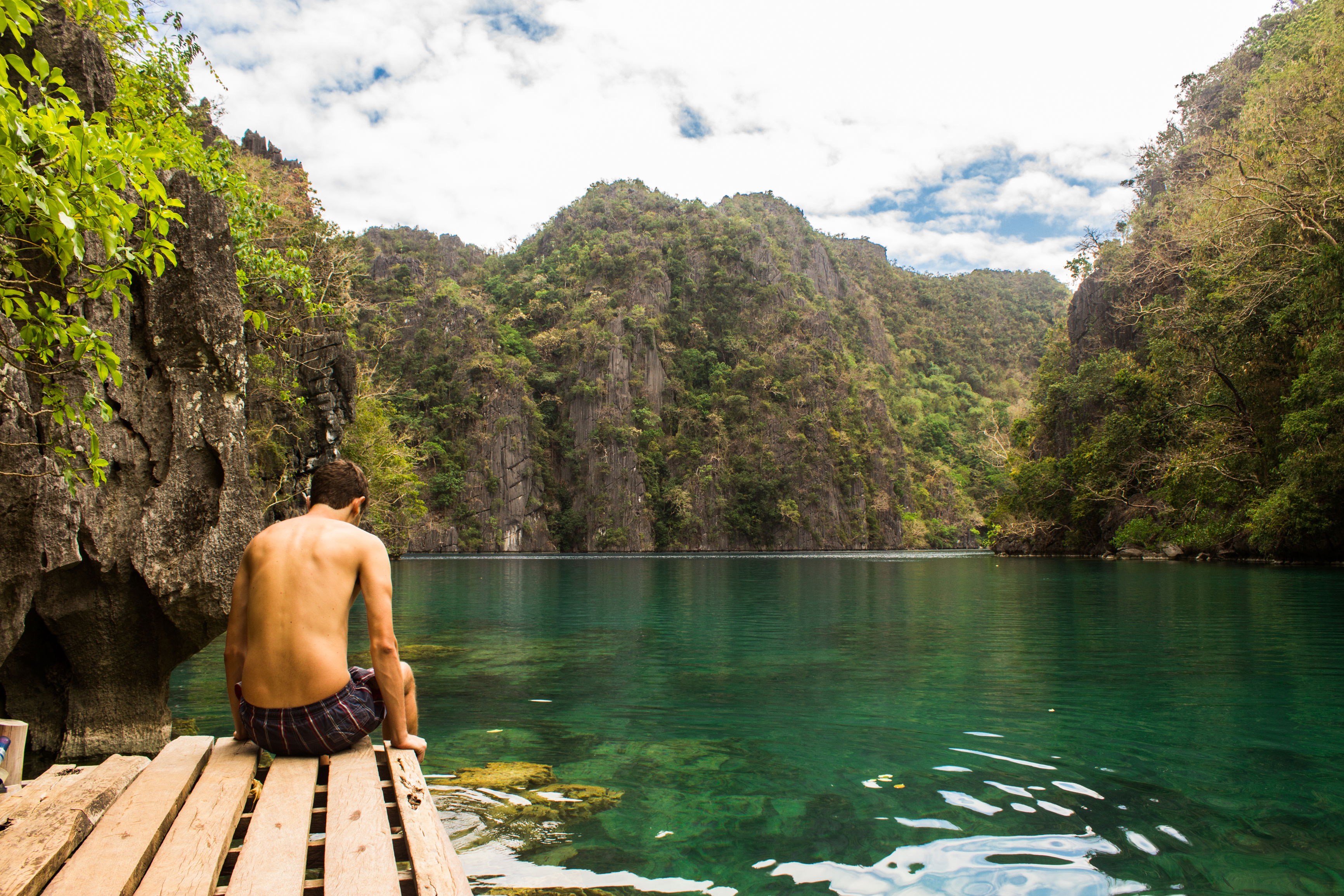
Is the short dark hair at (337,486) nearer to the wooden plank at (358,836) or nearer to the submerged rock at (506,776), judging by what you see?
the wooden plank at (358,836)

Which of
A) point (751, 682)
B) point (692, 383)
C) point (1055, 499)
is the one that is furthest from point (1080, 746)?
point (692, 383)

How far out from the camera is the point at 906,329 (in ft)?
385

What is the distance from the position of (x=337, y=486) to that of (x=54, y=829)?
1.56 meters

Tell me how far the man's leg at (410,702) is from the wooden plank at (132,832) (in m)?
0.77

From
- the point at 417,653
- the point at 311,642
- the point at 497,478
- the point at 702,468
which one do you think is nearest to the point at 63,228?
the point at 311,642

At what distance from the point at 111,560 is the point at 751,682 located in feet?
18.8

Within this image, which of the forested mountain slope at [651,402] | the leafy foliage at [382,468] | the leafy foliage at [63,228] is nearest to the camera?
the leafy foliage at [63,228]

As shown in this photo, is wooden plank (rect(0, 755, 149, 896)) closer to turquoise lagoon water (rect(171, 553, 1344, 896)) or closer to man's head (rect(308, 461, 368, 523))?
man's head (rect(308, 461, 368, 523))

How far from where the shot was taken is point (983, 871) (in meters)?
3.74

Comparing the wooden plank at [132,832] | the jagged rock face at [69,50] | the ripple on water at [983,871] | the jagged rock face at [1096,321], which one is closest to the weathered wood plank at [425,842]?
the wooden plank at [132,832]

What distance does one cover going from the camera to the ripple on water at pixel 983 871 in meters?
3.53

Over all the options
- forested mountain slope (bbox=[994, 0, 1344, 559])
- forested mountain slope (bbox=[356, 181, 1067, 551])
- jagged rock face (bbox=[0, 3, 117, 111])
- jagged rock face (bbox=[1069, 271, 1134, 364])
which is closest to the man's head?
jagged rock face (bbox=[0, 3, 117, 111])

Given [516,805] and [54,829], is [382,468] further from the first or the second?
[54,829]

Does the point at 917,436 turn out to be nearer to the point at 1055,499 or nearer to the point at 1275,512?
the point at 1055,499
